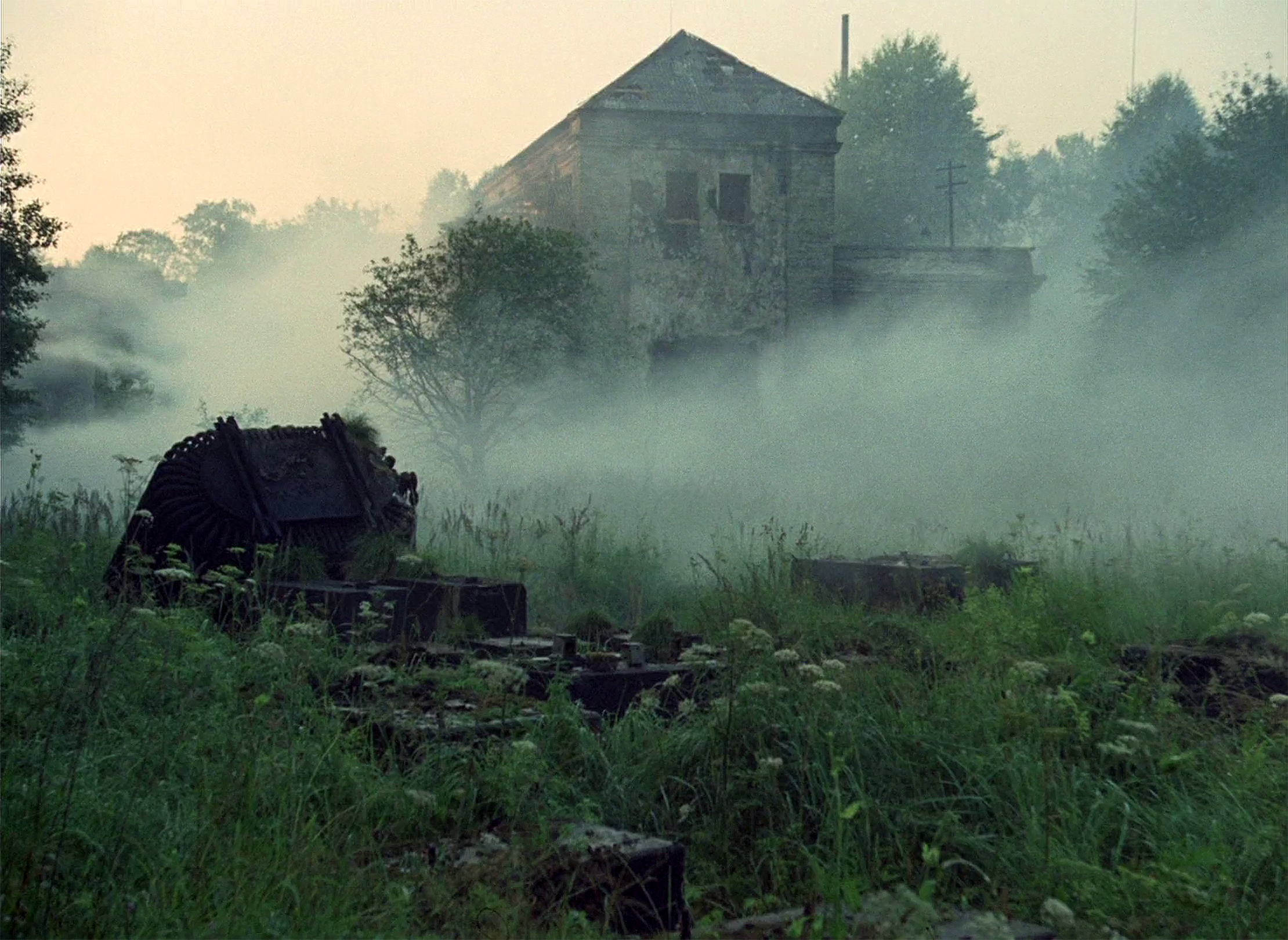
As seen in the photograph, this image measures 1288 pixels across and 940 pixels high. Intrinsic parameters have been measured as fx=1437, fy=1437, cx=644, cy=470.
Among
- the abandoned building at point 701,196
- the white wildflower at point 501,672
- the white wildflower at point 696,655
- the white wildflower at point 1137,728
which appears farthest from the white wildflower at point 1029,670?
the abandoned building at point 701,196

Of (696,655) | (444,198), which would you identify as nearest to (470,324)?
(696,655)

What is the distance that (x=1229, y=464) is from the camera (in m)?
24.3

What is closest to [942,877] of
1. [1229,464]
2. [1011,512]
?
[1011,512]

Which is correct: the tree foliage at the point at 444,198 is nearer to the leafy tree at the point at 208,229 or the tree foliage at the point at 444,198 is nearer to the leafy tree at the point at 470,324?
the leafy tree at the point at 208,229

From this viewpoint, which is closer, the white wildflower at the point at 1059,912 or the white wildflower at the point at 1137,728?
the white wildflower at the point at 1059,912

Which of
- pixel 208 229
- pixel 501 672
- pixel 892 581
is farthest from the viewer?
pixel 208 229

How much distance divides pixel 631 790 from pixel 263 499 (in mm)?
5135

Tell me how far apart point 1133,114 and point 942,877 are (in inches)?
2146

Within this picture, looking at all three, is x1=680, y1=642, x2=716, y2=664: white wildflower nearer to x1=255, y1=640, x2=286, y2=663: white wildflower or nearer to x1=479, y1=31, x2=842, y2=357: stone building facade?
x1=255, y1=640, x2=286, y2=663: white wildflower

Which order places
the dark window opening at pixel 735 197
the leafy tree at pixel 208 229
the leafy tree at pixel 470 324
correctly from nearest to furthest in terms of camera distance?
the leafy tree at pixel 470 324 < the dark window opening at pixel 735 197 < the leafy tree at pixel 208 229

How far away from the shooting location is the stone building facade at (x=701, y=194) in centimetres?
2750

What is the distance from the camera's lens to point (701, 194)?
2814 centimetres

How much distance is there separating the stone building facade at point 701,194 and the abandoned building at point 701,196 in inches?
1.0

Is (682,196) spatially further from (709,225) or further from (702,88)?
(702,88)
